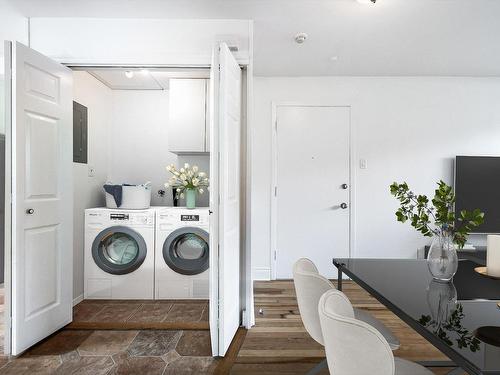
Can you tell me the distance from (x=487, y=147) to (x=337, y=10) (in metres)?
2.84

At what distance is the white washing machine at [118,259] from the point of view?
3334 millimetres

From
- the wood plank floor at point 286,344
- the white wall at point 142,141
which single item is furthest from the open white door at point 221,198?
the white wall at point 142,141

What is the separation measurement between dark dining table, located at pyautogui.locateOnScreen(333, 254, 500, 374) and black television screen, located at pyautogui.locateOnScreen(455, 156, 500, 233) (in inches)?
90.9

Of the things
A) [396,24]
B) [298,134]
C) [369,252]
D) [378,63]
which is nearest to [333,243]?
[369,252]

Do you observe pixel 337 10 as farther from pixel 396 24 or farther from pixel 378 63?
pixel 378 63

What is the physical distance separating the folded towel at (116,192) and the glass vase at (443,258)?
2984 mm

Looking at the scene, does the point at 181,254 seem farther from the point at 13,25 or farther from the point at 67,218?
Result: the point at 13,25

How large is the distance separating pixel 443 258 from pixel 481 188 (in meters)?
3.06

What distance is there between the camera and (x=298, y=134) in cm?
404

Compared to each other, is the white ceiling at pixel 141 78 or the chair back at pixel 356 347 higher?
the white ceiling at pixel 141 78

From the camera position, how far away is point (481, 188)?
3873mm

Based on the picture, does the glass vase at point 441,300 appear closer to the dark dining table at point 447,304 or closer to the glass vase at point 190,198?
the dark dining table at point 447,304

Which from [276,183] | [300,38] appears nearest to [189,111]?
[276,183]

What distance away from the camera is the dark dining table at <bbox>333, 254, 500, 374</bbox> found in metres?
0.86
